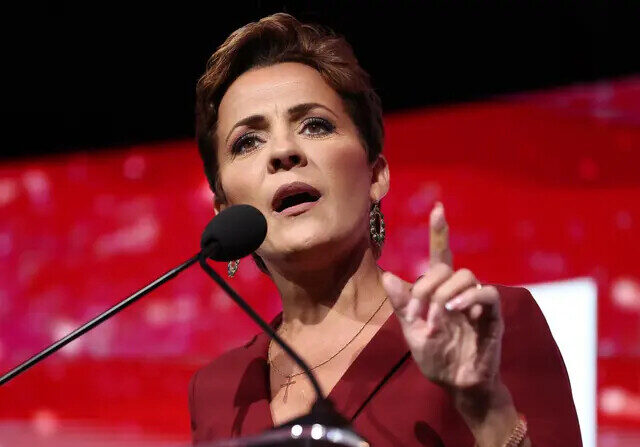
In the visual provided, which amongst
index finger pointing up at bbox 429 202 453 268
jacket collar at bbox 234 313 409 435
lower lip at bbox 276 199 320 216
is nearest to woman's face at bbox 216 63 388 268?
lower lip at bbox 276 199 320 216

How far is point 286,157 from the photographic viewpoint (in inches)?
57.6

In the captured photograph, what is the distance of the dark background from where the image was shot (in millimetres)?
1995

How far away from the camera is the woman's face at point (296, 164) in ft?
4.75

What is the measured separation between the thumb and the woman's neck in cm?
46

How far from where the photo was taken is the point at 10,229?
267 centimetres

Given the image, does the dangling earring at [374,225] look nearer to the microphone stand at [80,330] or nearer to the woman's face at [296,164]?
the woman's face at [296,164]

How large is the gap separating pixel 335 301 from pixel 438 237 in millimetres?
506

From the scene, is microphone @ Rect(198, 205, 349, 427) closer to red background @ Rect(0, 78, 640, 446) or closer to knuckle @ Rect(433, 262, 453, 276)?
knuckle @ Rect(433, 262, 453, 276)

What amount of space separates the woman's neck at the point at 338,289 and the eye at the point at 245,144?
217 mm

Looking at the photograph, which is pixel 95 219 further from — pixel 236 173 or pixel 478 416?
pixel 478 416

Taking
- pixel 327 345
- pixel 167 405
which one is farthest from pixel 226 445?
pixel 167 405

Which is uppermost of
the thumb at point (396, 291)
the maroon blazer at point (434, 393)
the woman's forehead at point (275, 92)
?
the woman's forehead at point (275, 92)

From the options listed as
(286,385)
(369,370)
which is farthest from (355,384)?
(286,385)

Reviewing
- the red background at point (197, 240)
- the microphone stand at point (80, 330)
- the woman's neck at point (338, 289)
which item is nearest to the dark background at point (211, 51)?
the red background at point (197, 240)
